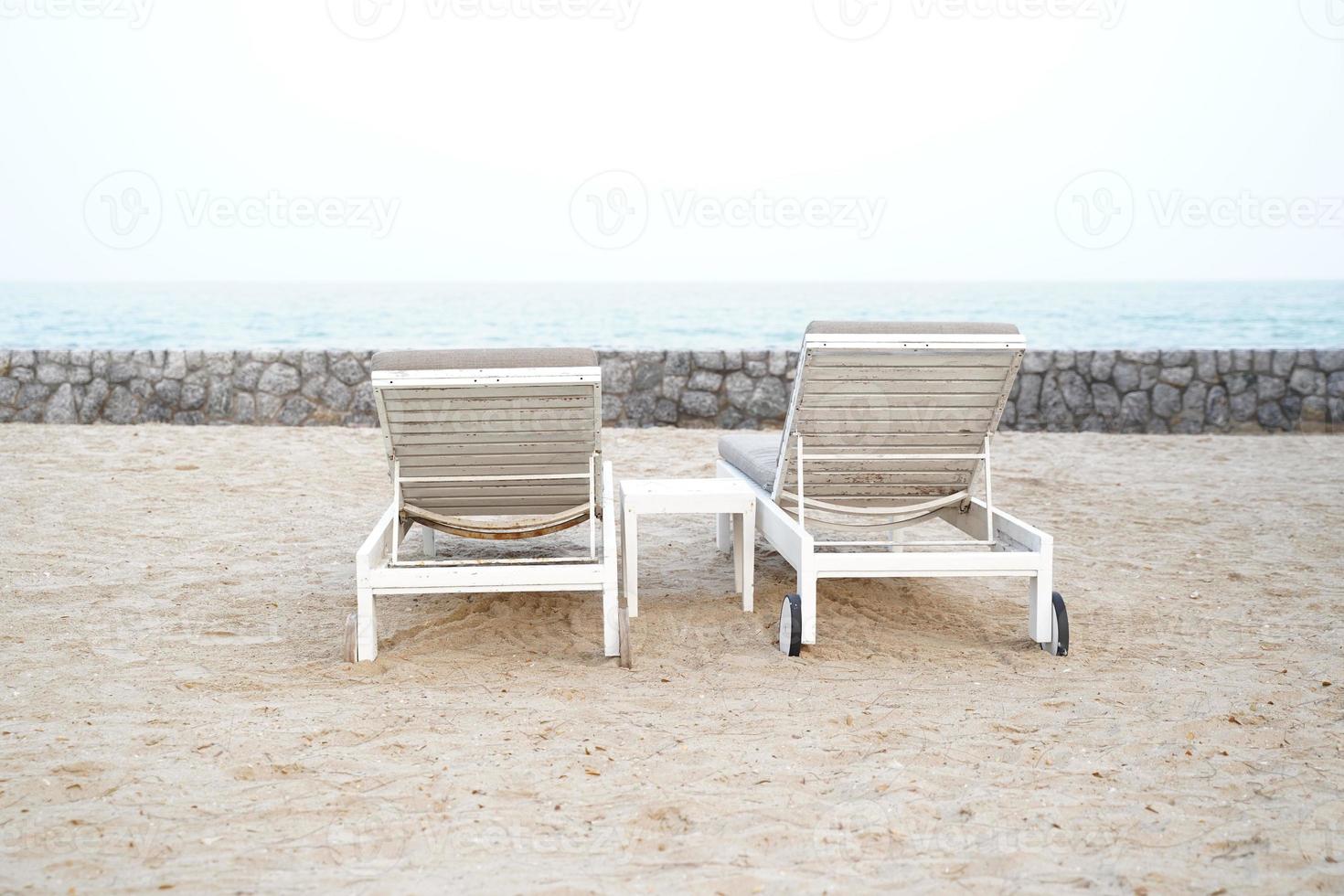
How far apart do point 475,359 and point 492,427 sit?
1.01 feet

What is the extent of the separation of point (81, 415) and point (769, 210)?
27.3 meters

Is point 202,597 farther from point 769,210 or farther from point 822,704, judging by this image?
point 769,210

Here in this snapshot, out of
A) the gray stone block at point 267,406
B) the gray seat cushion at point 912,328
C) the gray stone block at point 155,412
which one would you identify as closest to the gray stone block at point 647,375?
the gray stone block at point 267,406

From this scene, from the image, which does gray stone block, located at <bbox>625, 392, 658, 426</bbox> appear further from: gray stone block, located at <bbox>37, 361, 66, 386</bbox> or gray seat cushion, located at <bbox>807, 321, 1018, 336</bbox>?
gray seat cushion, located at <bbox>807, 321, 1018, 336</bbox>

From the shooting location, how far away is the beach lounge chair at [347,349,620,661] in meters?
3.58

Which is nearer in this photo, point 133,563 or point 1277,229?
point 133,563

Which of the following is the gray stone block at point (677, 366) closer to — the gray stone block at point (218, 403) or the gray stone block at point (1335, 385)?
the gray stone block at point (218, 403)

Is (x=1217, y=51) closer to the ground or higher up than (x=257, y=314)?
higher up

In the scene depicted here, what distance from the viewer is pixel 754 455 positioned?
484cm

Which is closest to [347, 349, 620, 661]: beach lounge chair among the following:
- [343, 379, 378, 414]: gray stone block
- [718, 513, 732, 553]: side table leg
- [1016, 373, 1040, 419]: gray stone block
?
[718, 513, 732, 553]: side table leg

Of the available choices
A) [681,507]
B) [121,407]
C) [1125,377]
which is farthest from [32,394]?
[1125,377]

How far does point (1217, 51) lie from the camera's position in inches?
1092

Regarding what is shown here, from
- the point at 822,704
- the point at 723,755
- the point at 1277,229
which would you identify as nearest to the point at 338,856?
the point at 723,755

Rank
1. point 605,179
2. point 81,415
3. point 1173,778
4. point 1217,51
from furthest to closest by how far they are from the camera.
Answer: point 605,179 < point 1217,51 < point 81,415 < point 1173,778
